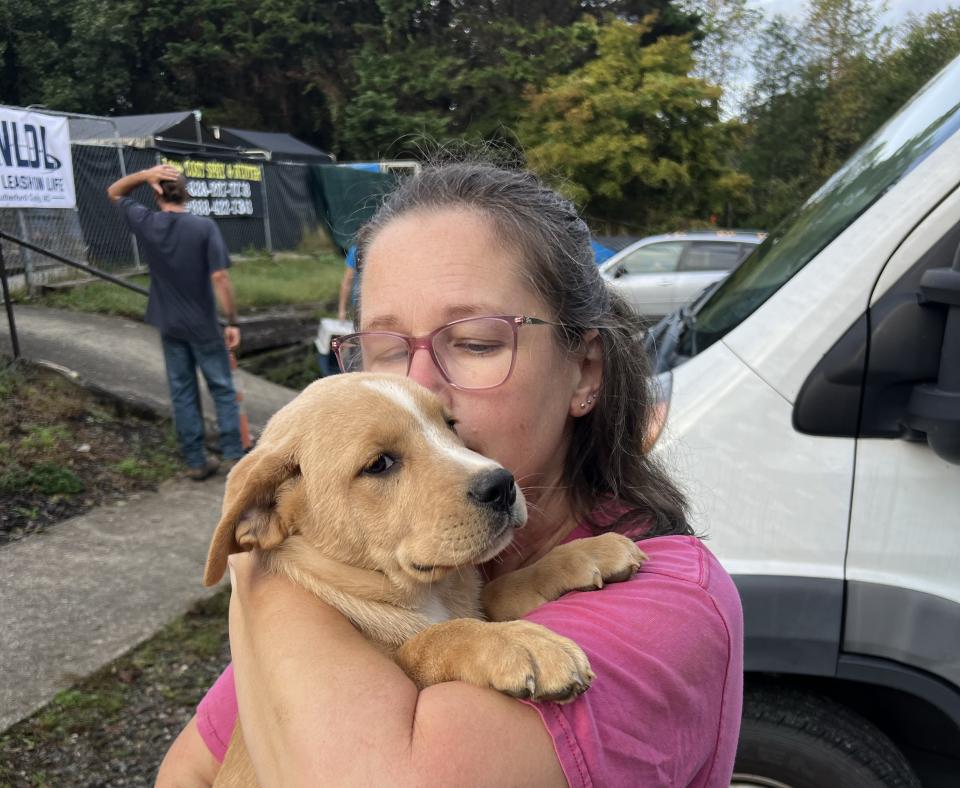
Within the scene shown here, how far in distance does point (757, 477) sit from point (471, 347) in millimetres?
1079

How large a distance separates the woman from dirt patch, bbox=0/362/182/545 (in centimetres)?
490

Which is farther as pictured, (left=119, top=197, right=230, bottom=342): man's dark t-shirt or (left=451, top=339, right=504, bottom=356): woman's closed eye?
(left=119, top=197, right=230, bottom=342): man's dark t-shirt

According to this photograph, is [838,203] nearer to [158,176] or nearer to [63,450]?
[158,176]

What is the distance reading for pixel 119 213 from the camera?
12.7 meters

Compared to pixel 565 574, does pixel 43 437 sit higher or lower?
lower

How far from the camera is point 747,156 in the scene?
1134 inches

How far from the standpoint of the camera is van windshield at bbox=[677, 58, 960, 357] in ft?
8.01

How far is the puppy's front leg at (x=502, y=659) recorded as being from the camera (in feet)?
4.14

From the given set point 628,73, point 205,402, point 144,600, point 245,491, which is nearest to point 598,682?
point 245,491

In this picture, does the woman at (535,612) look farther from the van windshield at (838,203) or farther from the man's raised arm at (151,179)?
the man's raised arm at (151,179)

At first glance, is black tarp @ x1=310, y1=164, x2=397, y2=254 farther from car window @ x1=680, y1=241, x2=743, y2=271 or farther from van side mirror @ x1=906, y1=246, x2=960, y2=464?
car window @ x1=680, y1=241, x2=743, y2=271

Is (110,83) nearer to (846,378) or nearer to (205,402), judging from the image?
(205,402)

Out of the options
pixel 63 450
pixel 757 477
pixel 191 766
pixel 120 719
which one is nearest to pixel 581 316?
pixel 757 477

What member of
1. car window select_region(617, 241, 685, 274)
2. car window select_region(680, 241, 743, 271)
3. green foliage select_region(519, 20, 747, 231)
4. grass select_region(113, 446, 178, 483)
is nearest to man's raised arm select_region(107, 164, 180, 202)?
grass select_region(113, 446, 178, 483)
